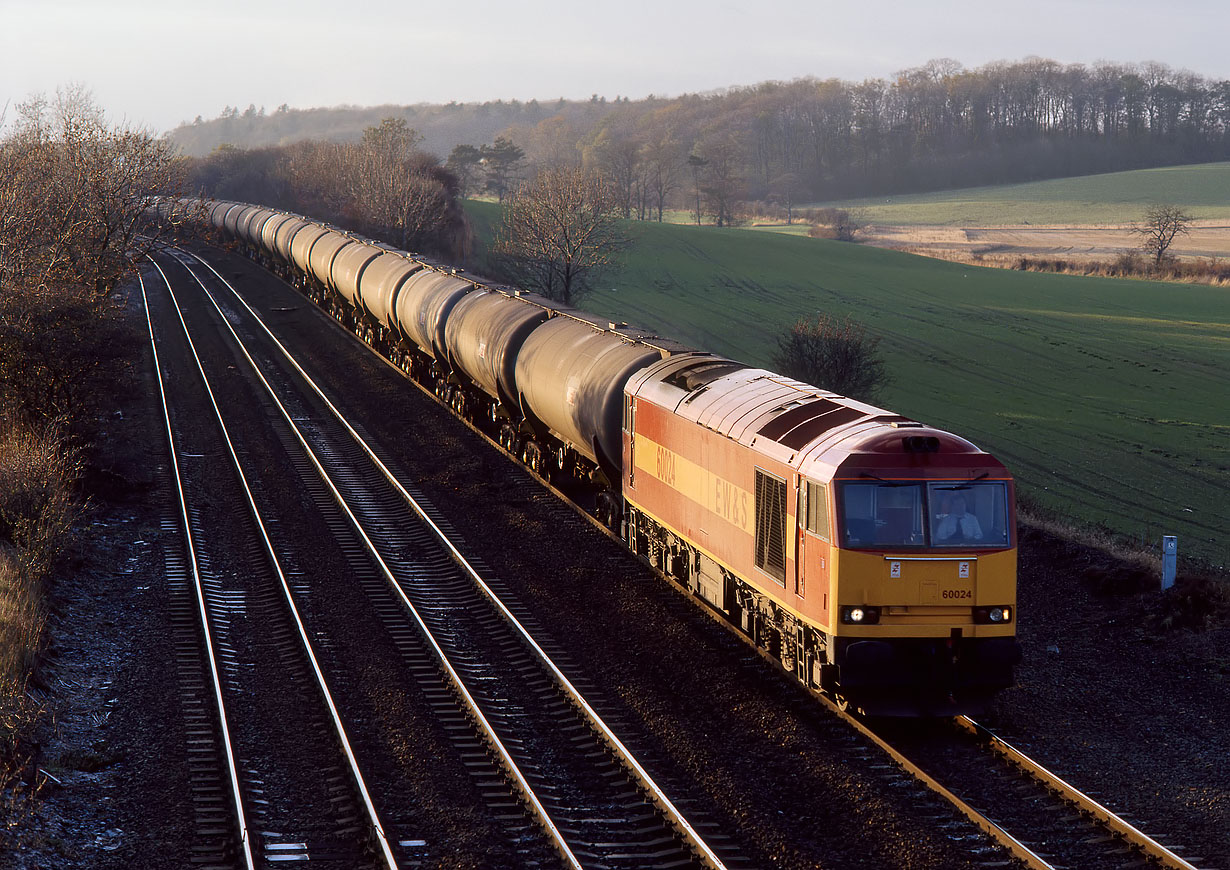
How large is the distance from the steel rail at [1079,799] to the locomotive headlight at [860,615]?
167cm

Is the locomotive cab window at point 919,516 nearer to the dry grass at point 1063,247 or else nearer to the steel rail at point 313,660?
the steel rail at point 313,660

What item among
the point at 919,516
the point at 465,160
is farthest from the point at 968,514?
the point at 465,160

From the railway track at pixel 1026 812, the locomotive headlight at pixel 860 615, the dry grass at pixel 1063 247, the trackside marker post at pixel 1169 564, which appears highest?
the dry grass at pixel 1063 247

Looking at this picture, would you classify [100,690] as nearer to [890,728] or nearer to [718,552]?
[718,552]

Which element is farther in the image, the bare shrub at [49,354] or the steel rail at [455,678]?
the bare shrub at [49,354]

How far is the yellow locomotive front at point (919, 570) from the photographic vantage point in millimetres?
12477

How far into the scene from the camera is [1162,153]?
155375mm

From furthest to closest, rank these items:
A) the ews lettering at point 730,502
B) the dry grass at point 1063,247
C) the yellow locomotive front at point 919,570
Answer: the dry grass at point 1063,247 < the ews lettering at point 730,502 < the yellow locomotive front at point 919,570

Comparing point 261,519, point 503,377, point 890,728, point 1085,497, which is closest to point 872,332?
point 1085,497

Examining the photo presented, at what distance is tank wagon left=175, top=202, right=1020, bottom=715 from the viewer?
41.1 ft

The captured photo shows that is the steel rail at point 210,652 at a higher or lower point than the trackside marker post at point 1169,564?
lower

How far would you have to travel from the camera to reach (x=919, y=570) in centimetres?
1252

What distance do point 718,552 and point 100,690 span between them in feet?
26.4

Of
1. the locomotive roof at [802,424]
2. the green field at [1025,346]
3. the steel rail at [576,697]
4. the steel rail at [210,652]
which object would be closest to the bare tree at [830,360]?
the green field at [1025,346]
